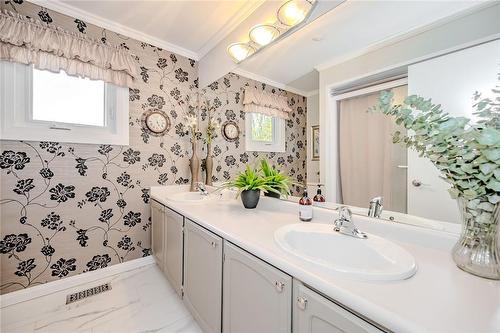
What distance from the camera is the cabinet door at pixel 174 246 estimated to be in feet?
4.65

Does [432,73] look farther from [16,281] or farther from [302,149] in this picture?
[16,281]

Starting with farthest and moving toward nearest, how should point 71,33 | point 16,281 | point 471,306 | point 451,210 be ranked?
point 71,33 → point 16,281 → point 451,210 → point 471,306

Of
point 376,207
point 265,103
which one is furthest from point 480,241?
point 265,103

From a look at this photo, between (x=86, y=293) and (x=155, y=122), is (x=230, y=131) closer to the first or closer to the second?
(x=155, y=122)

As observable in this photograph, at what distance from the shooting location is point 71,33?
5.40 feet

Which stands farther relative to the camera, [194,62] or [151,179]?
[194,62]

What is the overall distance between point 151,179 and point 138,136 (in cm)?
43

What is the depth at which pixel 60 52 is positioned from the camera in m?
1.58

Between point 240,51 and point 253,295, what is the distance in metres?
1.68

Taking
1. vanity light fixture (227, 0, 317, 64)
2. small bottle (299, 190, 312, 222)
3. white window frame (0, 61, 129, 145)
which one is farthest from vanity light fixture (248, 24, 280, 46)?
white window frame (0, 61, 129, 145)

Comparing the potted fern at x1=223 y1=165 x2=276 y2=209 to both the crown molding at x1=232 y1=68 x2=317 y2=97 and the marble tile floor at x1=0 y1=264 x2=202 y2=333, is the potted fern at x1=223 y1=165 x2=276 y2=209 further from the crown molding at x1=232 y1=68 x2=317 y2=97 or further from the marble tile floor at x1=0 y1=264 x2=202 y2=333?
the marble tile floor at x1=0 y1=264 x2=202 y2=333

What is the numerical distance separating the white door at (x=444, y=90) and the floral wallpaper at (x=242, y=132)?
0.57 metres

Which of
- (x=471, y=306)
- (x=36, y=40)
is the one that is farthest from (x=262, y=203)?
(x=36, y=40)

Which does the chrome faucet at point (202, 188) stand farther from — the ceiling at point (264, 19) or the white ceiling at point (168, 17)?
the white ceiling at point (168, 17)
